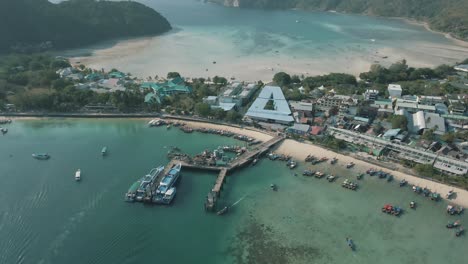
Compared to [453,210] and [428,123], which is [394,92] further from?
[453,210]

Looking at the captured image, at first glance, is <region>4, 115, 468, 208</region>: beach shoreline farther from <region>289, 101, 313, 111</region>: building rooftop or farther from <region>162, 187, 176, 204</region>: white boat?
<region>162, 187, 176, 204</region>: white boat

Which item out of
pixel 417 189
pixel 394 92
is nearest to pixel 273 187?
pixel 417 189

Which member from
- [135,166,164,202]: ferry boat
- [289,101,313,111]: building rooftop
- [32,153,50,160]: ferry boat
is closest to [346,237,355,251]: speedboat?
[135,166,164,202]: ferry boat

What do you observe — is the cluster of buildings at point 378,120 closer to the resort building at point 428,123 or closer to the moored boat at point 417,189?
the resort building at point 428,123

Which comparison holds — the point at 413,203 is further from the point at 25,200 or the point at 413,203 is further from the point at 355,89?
the point at 25,200

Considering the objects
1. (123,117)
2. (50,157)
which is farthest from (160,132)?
(50,157)
